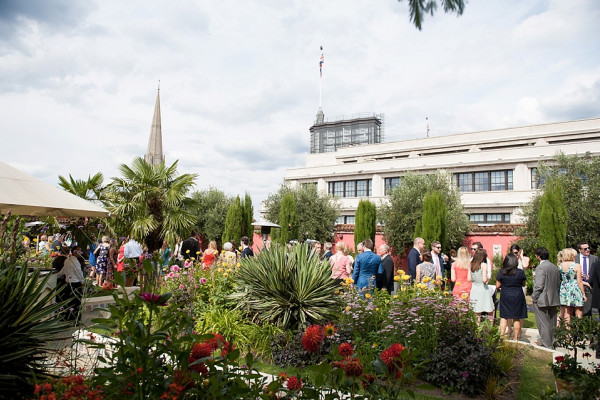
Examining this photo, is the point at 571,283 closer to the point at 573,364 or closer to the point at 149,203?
the point at 573,364

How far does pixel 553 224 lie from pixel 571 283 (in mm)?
11675

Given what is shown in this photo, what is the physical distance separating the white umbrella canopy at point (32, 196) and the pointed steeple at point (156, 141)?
4497 cm

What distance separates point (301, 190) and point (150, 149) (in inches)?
1049

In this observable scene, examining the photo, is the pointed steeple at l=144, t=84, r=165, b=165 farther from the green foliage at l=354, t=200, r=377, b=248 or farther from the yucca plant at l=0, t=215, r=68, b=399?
the yucca plant at l=0, t=215, r=68, b=399

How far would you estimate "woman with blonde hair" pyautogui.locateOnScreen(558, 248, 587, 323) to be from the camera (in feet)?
25.2

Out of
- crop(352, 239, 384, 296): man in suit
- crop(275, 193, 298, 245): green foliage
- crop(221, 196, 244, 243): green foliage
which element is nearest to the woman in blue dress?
crop(352, 239, 384, 296): man in suit

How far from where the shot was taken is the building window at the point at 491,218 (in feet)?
103

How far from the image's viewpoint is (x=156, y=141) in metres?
50.5

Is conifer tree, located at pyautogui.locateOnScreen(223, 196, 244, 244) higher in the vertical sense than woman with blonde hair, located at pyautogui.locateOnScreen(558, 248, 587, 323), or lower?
higher

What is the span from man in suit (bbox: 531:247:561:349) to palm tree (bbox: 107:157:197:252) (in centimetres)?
1124

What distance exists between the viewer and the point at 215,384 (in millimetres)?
1884

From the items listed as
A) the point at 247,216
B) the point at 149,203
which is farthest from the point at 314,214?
the point at 149,203

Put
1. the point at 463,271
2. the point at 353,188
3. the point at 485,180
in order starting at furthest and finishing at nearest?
the point at 353,188
the point at 485,180
the point at 463,271

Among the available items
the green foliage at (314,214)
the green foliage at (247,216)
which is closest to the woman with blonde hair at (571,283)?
the green foliage at (247,216)
